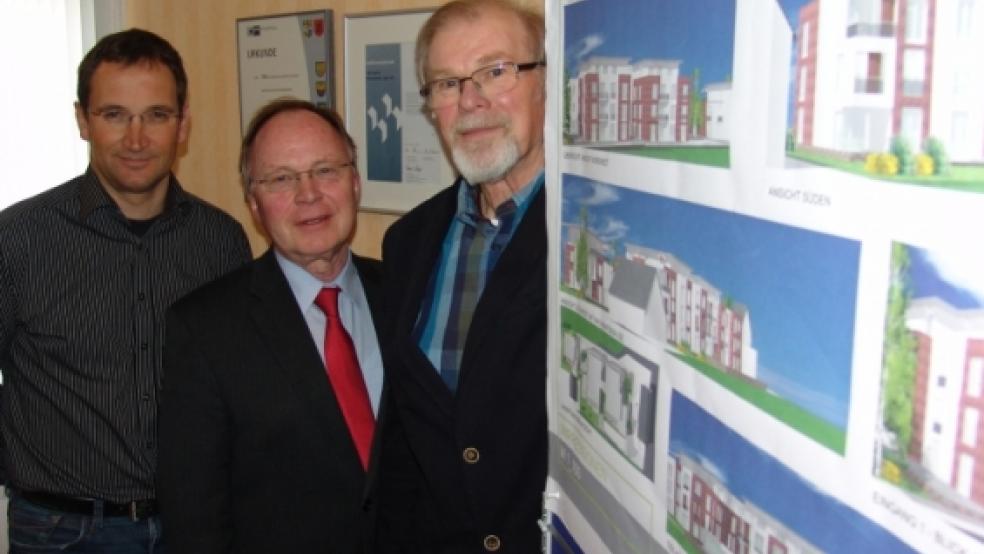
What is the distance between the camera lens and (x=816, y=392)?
0.56 metres

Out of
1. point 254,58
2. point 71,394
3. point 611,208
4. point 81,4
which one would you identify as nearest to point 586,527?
point 611,208

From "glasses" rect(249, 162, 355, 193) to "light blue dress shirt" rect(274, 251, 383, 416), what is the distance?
0.15 m

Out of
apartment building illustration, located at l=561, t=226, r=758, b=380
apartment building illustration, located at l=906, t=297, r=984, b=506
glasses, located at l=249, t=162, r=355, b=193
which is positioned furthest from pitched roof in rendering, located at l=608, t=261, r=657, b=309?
glasses, located at l=249, t=162, r=355, b=193

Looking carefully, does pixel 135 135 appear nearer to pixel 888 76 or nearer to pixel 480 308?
pixel 480 308

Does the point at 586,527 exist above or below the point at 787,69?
below

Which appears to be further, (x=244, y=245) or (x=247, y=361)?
(x=244, y=245)

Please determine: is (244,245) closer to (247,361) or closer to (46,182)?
(247,361)

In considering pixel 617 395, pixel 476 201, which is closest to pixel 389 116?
pixel 476 201

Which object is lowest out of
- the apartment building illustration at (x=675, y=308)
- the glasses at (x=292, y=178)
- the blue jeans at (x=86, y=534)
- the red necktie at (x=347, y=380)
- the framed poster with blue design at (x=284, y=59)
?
the blue jeans at (x=86, y=534)

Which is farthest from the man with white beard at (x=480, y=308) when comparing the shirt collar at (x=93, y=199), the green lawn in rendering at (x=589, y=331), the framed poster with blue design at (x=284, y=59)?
the framed poster with blue design at (x=284, y=59)

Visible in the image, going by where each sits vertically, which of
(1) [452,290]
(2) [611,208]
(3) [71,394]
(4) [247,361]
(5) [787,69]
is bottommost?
(3) [71,394]

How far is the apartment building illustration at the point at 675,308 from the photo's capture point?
2.15 feet

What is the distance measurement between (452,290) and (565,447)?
472 mm

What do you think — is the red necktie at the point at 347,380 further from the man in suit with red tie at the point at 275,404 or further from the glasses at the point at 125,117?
the glasses at the point at 125,117
